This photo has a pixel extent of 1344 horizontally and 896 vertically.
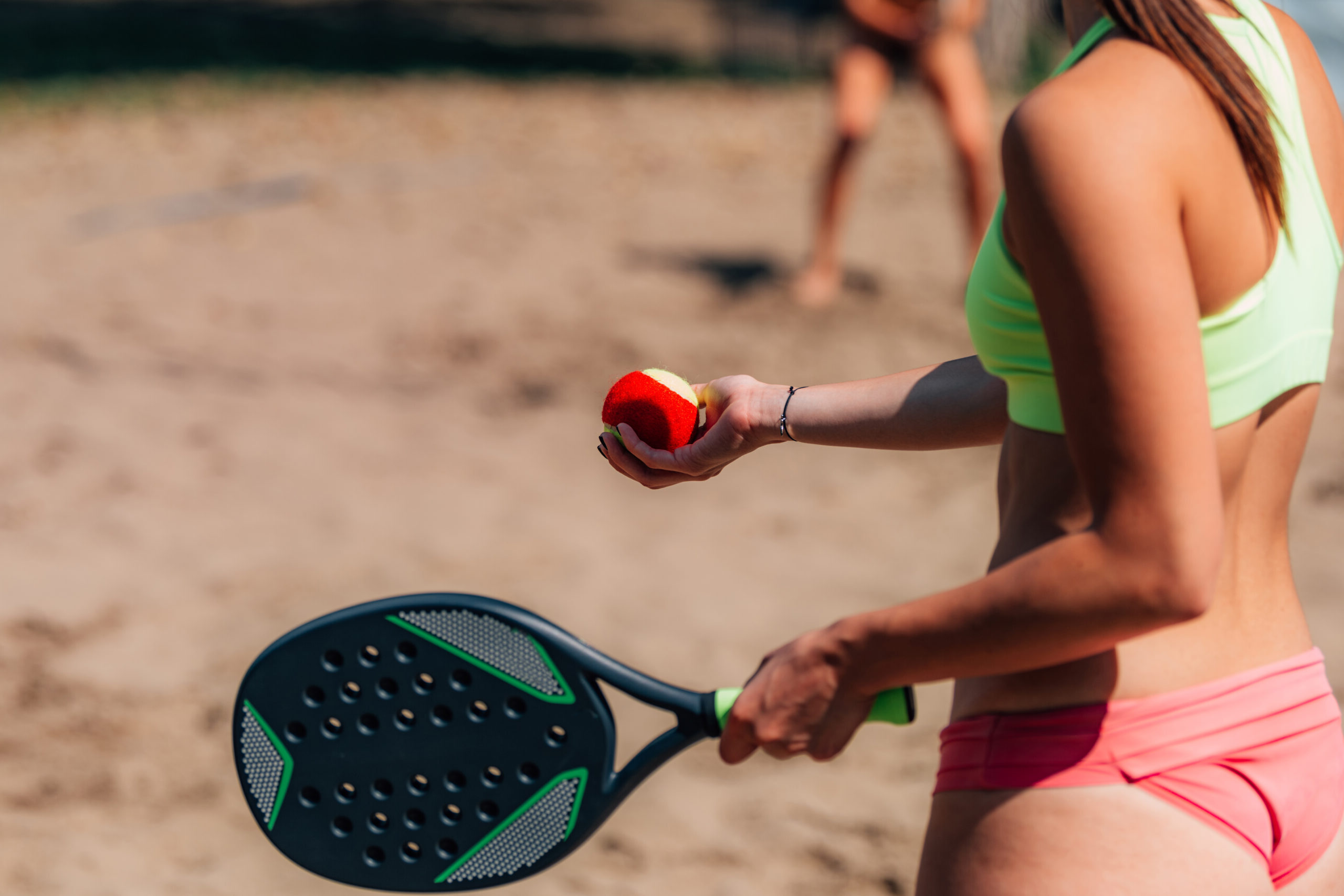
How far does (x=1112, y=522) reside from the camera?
2.81 ft

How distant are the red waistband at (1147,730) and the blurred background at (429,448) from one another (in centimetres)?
137

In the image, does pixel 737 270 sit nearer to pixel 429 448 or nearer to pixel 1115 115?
pixel 429 448

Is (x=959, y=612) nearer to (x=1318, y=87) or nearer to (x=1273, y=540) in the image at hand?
(x=1273, y=540)

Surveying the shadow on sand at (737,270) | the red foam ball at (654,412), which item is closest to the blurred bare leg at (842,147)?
the shadow on sand at (737,270)

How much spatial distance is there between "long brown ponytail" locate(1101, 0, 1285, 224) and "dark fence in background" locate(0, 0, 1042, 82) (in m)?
10.0

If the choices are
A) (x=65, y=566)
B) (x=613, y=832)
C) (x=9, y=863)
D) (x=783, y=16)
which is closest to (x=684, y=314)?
(x=65, y=566)

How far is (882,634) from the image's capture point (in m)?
1.00

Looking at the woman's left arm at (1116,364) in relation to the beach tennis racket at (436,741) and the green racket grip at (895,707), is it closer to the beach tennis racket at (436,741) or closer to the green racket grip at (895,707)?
the green racket grip at (895,707)

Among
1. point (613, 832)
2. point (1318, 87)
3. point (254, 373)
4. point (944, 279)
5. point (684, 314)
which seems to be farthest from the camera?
point (944, 279)

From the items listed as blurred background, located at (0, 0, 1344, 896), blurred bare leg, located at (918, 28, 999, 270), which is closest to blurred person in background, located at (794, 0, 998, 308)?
blurred bare leg, located at (918, 28, 999, 270)

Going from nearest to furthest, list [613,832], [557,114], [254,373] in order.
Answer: [613,832]
[254,373]
[557,114]

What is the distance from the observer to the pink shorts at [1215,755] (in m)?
0.99

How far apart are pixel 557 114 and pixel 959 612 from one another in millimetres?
8580

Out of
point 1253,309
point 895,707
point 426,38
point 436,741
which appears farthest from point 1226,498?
point 426,38
